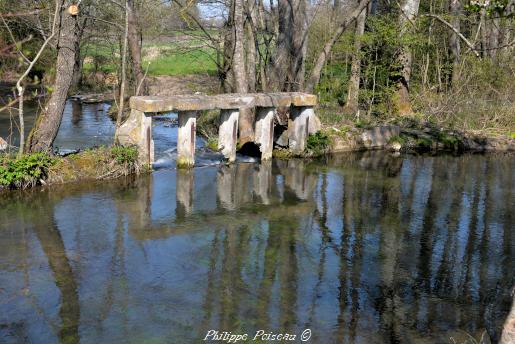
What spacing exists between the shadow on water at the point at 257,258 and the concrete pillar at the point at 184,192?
4cm

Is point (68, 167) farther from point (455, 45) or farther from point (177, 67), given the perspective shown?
point (177, 67)

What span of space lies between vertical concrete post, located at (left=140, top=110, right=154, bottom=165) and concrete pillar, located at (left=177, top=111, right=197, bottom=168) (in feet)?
2.29

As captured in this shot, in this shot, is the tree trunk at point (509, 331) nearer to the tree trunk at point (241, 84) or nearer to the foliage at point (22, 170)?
the foliage at point (22, 170)

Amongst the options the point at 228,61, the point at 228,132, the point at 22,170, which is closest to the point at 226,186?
the point at 228,132

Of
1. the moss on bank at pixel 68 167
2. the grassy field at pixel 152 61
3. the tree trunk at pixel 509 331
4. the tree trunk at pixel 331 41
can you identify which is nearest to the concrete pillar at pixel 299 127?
the tree trunk at pixel 331 41

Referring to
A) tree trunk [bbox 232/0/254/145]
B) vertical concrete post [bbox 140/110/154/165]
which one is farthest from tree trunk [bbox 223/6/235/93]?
vertical concrete post [bbox 140/110/154/165]

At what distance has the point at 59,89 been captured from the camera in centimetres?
1278

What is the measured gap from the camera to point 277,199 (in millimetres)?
12508

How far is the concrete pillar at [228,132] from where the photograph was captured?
48.4 feet

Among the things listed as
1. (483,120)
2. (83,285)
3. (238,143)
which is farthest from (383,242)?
(483,120)

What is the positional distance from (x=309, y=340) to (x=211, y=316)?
1194 millimetres

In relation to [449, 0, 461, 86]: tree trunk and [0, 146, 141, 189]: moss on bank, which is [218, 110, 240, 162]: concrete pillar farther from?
[449, 0, 461, 86]: tree trunk

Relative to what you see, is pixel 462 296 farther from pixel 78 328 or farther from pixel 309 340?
pixel 78 328

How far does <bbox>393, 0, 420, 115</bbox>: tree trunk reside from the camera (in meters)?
20.1
